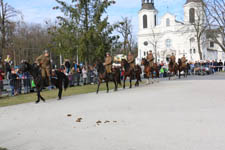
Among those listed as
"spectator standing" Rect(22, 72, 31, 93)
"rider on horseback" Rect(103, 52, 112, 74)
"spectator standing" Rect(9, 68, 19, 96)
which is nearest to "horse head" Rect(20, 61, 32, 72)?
"spectator standing" Rect(9, 68, 19, 96)

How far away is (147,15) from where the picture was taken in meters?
93.7

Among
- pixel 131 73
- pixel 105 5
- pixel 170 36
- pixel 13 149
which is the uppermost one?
pixel 170 36

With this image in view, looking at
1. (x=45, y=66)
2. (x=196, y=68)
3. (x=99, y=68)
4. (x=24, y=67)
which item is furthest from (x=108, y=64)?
(x=196, y=68)

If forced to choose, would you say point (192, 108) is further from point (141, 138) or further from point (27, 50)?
point (27, 50)

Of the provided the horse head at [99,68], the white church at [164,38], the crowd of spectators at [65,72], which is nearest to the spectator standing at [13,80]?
the crowd of spectators at [65,72]

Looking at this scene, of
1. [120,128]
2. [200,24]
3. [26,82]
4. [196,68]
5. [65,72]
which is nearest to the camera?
[120,128]

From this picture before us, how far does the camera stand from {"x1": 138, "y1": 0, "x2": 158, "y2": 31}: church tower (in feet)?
305

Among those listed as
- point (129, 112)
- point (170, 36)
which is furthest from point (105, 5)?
point (170, 36)

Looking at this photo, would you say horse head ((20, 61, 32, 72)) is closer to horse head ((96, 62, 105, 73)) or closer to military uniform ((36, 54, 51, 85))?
military uniform ((36, 54, 51, 85))

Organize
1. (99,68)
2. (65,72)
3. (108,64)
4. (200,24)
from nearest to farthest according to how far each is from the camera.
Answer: (99,68)
(108,64)
(65,72)
(200,24)

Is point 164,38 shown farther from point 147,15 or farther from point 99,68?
point 99,68

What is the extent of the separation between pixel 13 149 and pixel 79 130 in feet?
6.25

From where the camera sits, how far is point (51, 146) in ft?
18.8

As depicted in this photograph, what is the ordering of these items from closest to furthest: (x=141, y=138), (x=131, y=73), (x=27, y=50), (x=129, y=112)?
1. (x=141, y=138)
2. (x=129, y=112)
3. (x=131, y=73)
4. (x=27, y=50)
